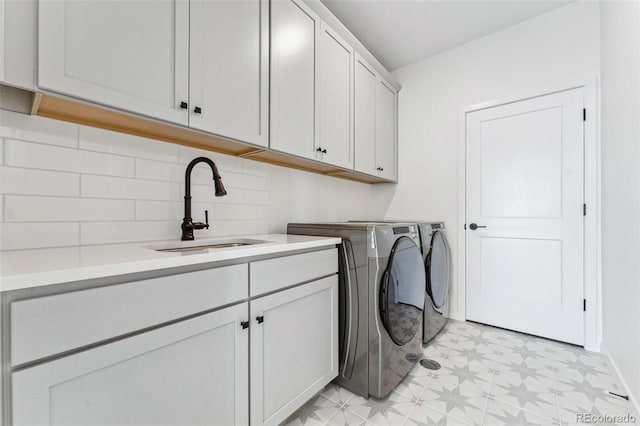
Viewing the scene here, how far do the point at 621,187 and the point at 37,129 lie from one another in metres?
2.84

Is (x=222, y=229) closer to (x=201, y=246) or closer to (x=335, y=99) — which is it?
(x=201, y=246)

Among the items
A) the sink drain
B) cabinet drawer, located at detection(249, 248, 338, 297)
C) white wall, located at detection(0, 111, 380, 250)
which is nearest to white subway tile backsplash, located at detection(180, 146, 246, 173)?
white wall, located at detection(0, 111, 380, 250)

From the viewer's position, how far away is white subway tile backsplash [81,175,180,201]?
47.3 inches

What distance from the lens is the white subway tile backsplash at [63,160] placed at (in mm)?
1032

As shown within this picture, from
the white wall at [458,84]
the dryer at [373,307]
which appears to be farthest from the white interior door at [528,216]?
the dryer at [373,307]

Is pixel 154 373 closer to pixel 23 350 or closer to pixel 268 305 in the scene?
pixel 23 350

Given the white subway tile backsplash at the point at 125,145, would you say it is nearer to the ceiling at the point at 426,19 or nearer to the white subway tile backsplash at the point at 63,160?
the white subway tile backsplash at the point at 63,160

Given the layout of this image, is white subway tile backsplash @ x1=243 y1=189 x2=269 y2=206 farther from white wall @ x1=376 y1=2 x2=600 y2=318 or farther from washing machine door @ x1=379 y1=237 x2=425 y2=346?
white wall @ x1=376 y1=2 x2=600 y2=318

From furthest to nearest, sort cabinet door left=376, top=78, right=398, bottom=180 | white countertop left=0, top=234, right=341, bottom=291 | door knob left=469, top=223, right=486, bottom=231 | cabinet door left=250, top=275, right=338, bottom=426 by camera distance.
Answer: cabinet door left=376, top=78, right=398, bottom=180
door knob left=469, top=223, right=486, bottom=231
cabinet door left=250, top=275, right=338, bottom=426
white countertop left=0, top=234, right=341, bottom=291

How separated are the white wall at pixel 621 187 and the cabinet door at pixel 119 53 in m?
2.13

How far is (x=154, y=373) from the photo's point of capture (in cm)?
84

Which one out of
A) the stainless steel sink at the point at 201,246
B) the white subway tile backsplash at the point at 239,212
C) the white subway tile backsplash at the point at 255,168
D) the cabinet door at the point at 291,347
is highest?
the white subway tile backsplash at the point at 255,168

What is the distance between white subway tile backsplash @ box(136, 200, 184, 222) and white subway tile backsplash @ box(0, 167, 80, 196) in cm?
24

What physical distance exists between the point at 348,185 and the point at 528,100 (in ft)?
5.44
